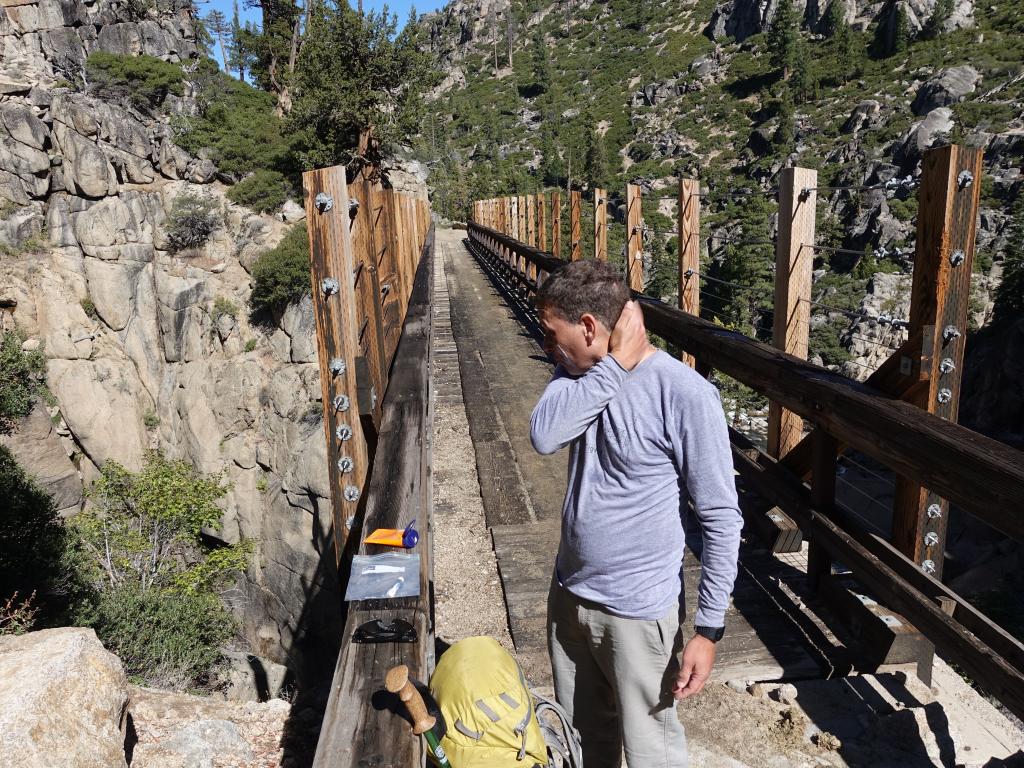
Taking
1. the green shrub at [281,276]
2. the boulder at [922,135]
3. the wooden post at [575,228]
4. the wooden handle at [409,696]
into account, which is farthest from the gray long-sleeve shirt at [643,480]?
the boulder at [922,135]

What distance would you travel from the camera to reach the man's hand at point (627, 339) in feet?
5.85

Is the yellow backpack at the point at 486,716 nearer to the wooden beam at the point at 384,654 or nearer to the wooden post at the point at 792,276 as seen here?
the wooden beam at the point at 384,654

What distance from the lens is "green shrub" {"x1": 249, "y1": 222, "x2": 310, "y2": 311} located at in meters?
30.1

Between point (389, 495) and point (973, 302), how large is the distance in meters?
44.8

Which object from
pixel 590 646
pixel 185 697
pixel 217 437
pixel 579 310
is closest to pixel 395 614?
pixel 590 646

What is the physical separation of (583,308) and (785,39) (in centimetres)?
9832

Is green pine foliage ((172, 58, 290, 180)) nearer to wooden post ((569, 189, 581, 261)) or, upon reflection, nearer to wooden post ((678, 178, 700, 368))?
wooden post ((569, 189, 581, 261))

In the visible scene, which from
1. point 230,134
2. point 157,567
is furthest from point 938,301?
point 230,134

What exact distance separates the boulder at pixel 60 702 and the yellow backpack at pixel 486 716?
2.50 m

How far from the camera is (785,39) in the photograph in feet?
280

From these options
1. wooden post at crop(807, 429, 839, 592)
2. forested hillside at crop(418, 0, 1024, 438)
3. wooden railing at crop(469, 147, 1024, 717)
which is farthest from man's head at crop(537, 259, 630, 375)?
forested hillside at crop(418, 0, 1024, 438)

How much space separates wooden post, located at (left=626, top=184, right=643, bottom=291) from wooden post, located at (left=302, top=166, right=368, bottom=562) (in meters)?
5.05

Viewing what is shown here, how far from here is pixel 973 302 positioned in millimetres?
38938

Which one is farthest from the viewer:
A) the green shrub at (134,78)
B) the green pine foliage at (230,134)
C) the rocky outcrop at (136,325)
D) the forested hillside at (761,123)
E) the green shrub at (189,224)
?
the forested hillside at (761,123)
